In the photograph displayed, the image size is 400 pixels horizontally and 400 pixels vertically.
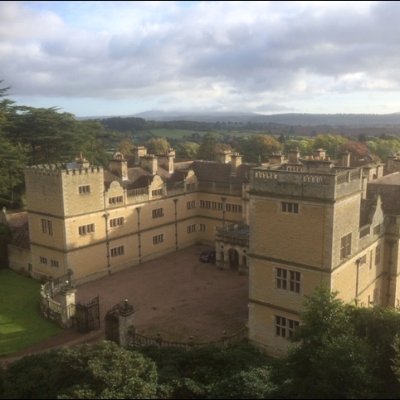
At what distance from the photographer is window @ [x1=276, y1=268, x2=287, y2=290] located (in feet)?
92.3

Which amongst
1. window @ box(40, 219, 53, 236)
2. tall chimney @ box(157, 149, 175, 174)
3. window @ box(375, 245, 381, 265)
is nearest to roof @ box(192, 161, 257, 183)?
tall chimney @ box(157, 149, 175, 174)

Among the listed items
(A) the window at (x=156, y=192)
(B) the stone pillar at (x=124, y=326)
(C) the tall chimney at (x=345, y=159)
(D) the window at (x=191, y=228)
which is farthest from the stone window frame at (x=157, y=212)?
(B) the stone pillar at (x=124, y=326)

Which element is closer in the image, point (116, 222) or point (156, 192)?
point (116, 222)

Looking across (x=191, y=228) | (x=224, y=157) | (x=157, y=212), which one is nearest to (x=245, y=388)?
(x=157, y=212)

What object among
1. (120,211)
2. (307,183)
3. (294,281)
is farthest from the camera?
(120,211)

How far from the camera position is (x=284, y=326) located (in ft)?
93.1

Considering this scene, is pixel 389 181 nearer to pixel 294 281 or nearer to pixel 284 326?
pixel 294 281

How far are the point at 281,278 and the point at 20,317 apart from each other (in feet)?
67.5

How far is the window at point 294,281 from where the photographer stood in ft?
90.6

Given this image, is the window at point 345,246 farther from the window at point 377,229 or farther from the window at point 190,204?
the window at point 190,204

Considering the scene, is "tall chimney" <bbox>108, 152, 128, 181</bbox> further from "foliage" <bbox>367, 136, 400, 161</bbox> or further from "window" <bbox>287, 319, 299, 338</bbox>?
"foliage" <bbox>367, 136, 400, 161</bbox>

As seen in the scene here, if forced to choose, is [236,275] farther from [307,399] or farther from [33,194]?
[307,399]

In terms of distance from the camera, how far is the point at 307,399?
54.6ft

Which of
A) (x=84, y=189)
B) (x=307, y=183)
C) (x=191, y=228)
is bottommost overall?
(x=191, y=228)
